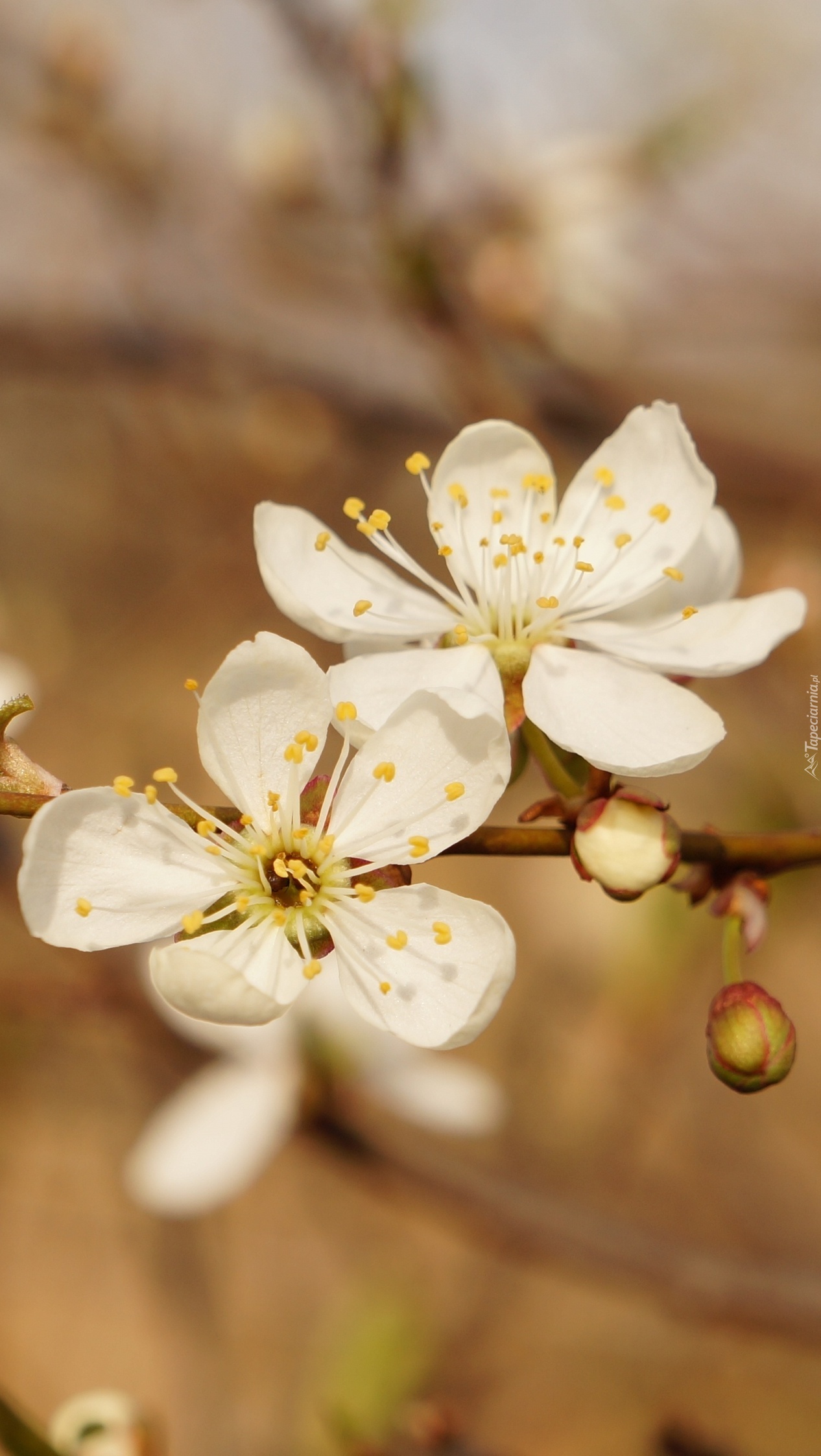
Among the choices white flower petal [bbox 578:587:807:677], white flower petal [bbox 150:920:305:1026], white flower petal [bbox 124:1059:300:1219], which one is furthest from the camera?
white flower petal [bbox 124:1059:300:1219]

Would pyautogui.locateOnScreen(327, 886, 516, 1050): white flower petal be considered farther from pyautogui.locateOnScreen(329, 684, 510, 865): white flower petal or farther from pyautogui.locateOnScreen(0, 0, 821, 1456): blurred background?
pyautogui.locateOnScreen(0, 0, 821, 1456): blurred background

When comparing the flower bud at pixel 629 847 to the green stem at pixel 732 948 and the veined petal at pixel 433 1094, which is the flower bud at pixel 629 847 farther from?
the veined petal at pixel 433 1094

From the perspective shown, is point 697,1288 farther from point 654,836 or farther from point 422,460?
point 422,460

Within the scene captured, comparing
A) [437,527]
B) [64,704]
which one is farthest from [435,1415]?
[64,704]

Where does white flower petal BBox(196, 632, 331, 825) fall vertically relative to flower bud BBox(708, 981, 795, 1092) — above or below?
above

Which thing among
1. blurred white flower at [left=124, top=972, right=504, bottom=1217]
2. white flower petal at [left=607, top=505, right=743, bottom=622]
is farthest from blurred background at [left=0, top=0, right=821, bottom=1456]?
white flower petal at [left=607, top=505, right=743, bottom=622]

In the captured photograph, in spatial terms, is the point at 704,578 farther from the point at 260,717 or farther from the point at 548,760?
the point at 260,717
